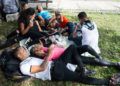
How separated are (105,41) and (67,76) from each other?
276 centimetres

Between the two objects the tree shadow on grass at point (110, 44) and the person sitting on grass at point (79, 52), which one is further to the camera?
the tree shadow on grass at point (110, 44)

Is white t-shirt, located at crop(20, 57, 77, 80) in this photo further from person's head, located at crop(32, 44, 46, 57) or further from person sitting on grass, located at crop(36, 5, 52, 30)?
person sitting on grass, located at crop(36, 5, 52, 30)

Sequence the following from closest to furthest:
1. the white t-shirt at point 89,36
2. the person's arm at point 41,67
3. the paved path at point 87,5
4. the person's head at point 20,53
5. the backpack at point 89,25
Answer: the person's arm at point 41,67, the person's head at point 20,53, the white t-shirt at point 89,36, the backpack at point 89,25, the paved path at point 87,5

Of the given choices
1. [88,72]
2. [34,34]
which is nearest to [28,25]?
[34,34]

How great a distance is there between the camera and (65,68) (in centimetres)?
589

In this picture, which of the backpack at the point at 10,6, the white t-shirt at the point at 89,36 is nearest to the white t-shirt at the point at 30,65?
the white t-shirt at the point at 89,36

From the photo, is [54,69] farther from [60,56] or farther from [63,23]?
[63,23]

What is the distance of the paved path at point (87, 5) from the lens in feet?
41.7

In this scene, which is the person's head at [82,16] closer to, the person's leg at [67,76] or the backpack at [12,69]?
the person's leg at [67,76]

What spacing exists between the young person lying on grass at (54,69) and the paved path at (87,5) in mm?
6643

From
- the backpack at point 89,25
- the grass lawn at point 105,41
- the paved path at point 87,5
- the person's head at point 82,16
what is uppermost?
the person's head at point 82,16

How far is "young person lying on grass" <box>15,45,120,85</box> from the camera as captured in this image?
582cm

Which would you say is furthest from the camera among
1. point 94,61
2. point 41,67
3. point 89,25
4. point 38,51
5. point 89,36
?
point 89,25

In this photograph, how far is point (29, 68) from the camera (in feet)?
19.1
